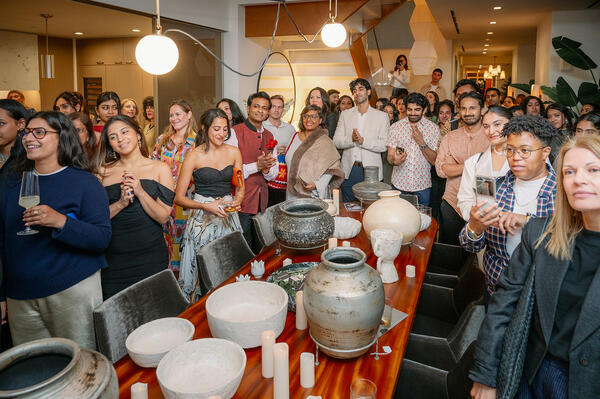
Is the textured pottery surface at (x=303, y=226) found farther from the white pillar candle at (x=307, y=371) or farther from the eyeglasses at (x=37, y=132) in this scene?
the eyeglasses at (x=37, y=132)

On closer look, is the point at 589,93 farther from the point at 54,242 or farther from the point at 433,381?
the point at 54,242

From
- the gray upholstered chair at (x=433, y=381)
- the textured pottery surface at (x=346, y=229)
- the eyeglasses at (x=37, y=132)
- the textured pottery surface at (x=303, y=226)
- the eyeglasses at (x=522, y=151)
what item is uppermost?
the eyeglasses at (x=37, y=132)

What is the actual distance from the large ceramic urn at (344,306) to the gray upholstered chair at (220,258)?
1000mm

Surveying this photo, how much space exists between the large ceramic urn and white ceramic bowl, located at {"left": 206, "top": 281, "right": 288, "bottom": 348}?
173mm

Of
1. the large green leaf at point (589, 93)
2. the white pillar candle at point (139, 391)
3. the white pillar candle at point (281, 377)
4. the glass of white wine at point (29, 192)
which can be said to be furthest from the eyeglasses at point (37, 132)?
the large green leaf at point (589, 93)

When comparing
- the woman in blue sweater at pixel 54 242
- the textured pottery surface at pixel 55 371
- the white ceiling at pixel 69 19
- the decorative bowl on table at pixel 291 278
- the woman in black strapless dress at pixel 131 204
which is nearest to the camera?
the textured pottery surface at pixel 55 371

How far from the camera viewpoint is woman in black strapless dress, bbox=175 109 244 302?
302 centimetres

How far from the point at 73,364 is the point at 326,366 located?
772 mm

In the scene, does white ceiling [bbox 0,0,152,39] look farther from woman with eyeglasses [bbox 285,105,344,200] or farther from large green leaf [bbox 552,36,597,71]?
large green leaf [bbox 552,36,597,71]

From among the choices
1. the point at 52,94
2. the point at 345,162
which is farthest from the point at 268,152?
the point at 52,94

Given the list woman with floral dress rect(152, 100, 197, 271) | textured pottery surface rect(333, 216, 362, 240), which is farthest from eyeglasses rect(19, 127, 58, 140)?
woman with floral dress rect(152, 100, 197, 271)

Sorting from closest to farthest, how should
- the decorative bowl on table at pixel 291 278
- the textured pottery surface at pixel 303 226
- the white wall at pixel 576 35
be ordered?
1. the decorative bowl on table at pixel 291 278
2. the textured pottery surface at pixel 303 226
3. the white wall at pixel 576 35

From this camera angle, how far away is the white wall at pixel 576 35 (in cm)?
794

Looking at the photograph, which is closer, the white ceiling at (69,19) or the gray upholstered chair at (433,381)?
the gray upholstered chair at (433,381)
